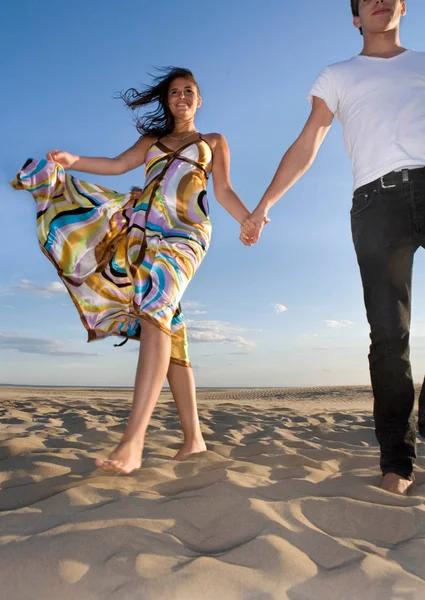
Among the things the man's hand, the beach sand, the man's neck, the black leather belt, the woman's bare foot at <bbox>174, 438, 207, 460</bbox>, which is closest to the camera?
the beach sand

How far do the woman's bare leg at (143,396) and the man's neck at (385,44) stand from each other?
6.00 feet

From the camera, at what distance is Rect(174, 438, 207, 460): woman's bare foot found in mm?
3195

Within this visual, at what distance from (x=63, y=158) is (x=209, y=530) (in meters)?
2.32

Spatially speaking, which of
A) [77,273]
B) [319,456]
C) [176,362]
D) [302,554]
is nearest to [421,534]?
[302,554]

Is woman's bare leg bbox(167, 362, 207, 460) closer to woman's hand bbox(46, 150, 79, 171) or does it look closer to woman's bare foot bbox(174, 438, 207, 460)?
woman's bare foot bbox(174, 438, 207, 460)

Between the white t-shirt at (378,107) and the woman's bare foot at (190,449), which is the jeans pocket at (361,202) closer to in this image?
the white t-shirt at (378,107)

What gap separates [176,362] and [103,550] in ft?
5.33

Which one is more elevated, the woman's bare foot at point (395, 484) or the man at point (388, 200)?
the man at point (388, 200)

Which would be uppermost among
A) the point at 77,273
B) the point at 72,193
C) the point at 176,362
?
the point at 72,193

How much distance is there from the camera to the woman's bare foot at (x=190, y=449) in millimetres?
3195

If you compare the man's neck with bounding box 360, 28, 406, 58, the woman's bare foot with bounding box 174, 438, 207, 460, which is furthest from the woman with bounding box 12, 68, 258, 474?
the man's neck with bounding box 360, 28, 406, 58

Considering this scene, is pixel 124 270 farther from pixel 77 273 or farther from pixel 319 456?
pixel 319 456

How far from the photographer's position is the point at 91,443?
4004 millimetres

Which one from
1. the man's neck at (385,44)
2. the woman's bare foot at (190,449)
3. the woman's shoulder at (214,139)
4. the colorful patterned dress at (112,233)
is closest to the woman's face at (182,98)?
the woman's shoulder at (214,139)
